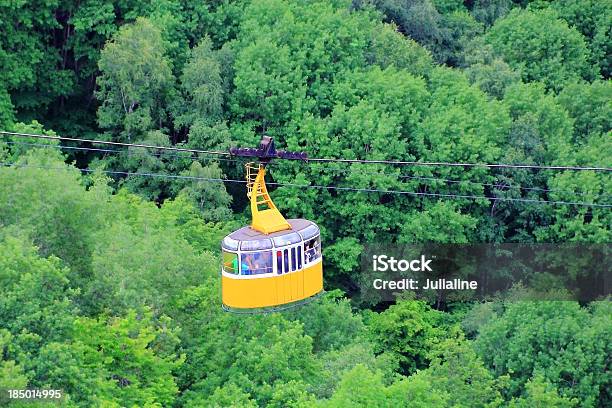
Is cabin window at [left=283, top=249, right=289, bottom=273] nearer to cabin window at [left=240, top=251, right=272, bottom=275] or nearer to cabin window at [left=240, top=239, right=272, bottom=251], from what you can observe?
cabin window at [left=240, top=251, right=272, bottom=275]

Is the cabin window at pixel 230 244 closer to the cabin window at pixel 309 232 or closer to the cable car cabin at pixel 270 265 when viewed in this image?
the cable car cabin at pixel 270 265

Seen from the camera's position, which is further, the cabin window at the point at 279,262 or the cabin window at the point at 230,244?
the cabin window at the point at 279,262

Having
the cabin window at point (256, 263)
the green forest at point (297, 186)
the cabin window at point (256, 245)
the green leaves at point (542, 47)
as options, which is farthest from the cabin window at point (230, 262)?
the green leaves at point (542, 47)

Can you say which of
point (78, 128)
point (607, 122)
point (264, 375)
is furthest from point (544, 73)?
point (264, 375)

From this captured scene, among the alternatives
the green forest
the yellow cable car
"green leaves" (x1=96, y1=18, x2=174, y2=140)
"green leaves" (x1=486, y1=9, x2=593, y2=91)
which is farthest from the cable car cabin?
"green leaves" (x1=486, y1=9, x2=593, y2=91)

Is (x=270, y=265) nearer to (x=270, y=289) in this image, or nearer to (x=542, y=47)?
(x=270, y=289)

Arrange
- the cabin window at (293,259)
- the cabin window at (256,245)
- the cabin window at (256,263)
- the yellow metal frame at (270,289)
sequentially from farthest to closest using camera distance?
the yellow metal frame at (270,289)
the cabin window at (293,259)
the cabin window at (256,263)
the cabin window at (256,245)
